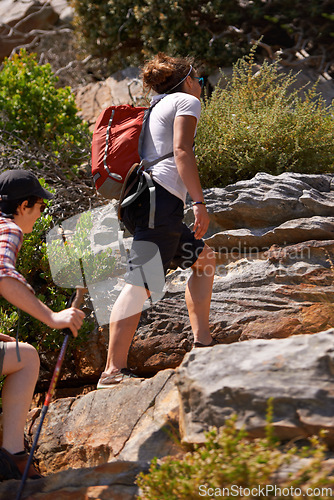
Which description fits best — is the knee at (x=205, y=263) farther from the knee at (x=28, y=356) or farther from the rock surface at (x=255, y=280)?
the knee at (x=28, y=356)

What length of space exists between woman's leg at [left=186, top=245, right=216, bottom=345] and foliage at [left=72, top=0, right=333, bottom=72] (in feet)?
18.2

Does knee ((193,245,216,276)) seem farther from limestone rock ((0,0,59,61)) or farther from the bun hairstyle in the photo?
limestone rock ((0,0,59,61))

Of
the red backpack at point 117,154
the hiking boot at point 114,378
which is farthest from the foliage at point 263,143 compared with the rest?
the hiking boot at point 114,378

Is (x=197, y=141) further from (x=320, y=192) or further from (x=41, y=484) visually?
(x=41, y=484)

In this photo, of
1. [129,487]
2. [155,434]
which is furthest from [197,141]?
[129,487]

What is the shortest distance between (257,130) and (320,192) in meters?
0.96

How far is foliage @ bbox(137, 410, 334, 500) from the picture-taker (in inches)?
78.5

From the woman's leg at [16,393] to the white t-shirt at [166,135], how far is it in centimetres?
137

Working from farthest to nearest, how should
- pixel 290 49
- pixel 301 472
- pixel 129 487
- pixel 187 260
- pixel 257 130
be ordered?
pixel 290 49, pixel 257 130, pixel 187 260, pixel 129 487, pixel 301 472

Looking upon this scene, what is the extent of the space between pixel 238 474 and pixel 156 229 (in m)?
1.67

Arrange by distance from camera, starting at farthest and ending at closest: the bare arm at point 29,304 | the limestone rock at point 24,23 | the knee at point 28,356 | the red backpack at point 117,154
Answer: the limestone rock at point 24,23
the red backpack at point 117,154
the knee at point 28,356
the bare arm at point 29,304

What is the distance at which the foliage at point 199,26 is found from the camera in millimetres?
8336

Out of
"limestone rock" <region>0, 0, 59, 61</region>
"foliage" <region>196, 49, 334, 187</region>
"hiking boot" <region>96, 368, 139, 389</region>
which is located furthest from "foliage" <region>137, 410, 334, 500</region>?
"limestone rock" <region>0, 0, 59, 61</region>

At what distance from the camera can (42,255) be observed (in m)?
4.68
